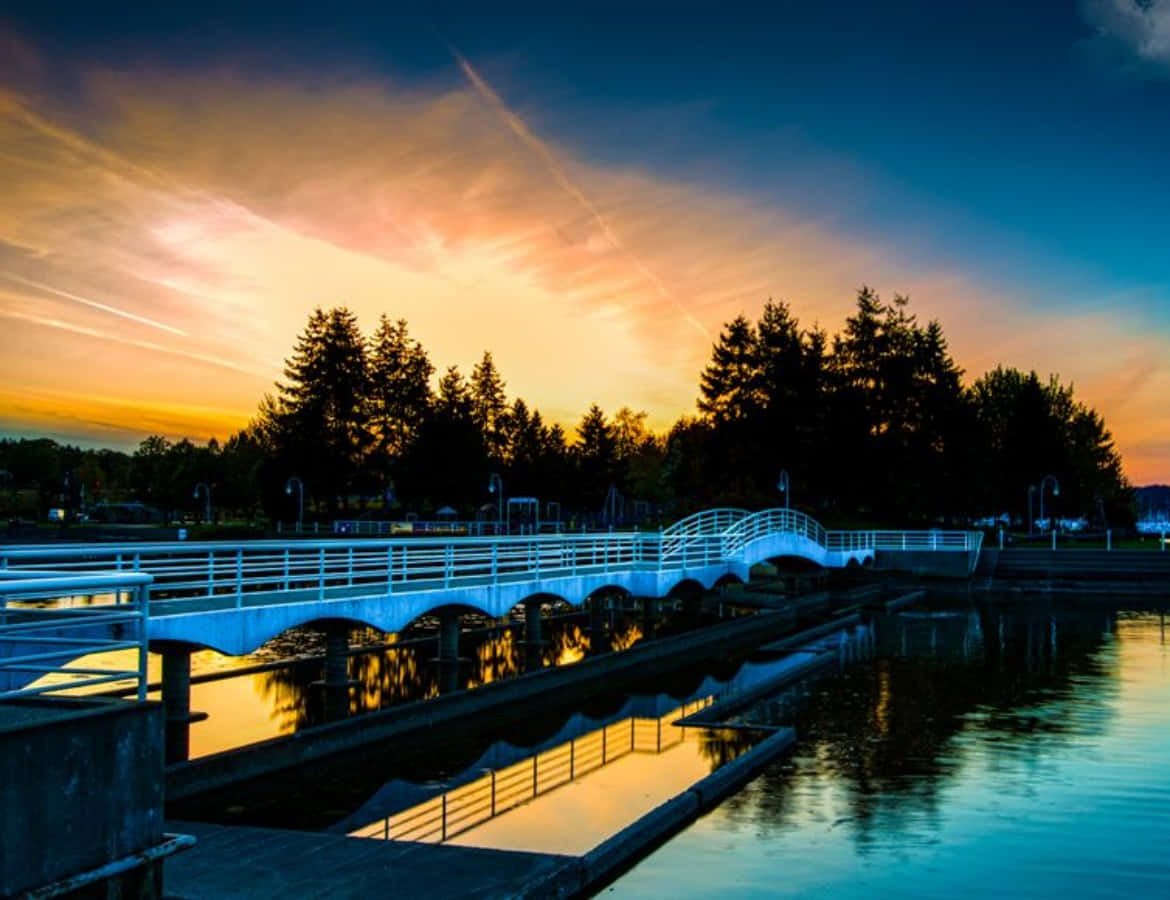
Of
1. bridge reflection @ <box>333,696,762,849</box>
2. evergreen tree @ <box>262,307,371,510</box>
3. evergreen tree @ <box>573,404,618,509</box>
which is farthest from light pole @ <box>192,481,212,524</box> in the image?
bridge reflection @ <box>333,696,762,849</box>

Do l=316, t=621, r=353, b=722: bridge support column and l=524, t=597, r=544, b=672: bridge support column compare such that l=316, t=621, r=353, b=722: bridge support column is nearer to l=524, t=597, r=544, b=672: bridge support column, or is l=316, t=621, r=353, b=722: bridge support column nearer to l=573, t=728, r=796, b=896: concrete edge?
l=524, t=597, r=544, b=672: bridge support column

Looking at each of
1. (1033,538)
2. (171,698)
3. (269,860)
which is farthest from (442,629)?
(1033,538)

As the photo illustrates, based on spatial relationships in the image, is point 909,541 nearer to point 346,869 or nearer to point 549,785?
point 549,785

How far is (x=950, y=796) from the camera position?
1320 cm

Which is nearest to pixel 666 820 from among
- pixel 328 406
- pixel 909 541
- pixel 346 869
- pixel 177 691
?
pixel 346 869

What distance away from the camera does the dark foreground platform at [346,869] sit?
8570mm

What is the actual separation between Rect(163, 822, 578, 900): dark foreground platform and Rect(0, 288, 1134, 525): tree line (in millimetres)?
61349

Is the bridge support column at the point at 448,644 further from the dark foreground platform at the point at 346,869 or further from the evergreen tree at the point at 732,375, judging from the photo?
the evergreen tree at the point at 732,375

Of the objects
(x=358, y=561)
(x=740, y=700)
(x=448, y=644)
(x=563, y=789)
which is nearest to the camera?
(x=563, y=789)

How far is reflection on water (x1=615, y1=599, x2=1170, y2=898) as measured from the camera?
1017cm

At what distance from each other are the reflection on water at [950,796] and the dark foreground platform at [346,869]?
1.19 m

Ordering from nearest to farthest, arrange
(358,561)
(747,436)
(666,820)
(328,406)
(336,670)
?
1. (666,820)
2. (336,670)
3. (358,561)
4. (747,436)
5. (328,406)

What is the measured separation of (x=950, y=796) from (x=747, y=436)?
240 ft

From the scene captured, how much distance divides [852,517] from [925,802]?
2821 inches
